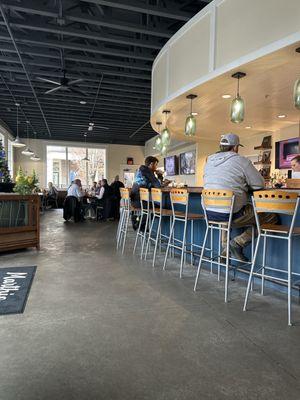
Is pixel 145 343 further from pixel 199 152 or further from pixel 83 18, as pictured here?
pixel 199 152

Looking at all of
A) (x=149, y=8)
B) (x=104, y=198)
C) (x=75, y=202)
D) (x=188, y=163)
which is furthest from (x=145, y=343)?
(x=188, y=163)

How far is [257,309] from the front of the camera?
8.93 feet

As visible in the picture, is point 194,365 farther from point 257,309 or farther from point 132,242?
point 132,242

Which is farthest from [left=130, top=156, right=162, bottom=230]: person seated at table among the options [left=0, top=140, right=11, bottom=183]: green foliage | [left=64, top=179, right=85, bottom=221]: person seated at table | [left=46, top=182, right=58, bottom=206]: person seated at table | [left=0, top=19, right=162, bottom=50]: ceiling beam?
[left=46, top=182, right=58, bottom=206]: person seated at table

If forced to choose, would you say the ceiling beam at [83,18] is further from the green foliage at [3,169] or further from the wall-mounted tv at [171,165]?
the wall-mounted tv at [171,165]

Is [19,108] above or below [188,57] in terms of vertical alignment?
above

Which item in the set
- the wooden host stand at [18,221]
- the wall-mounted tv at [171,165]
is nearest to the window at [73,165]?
the wall-mounted tv at [171,165]

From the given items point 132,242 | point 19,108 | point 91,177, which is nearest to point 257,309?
point 132,242

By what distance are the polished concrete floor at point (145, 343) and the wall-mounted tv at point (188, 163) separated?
7.00 meters

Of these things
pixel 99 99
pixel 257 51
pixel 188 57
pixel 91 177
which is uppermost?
pixel 99 99

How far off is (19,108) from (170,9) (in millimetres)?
7474

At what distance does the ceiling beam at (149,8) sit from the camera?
4.21m

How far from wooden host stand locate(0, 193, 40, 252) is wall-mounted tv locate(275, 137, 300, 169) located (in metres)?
5.34

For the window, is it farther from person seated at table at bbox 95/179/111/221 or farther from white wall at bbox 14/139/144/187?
person seated at table at bbox 95/179/111/221
